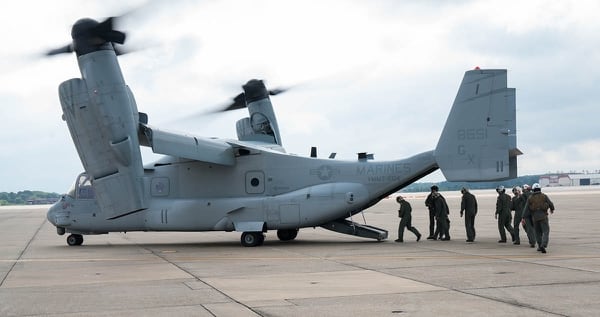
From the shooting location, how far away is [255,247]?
2073 cm

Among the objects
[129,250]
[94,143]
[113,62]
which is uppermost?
[113,62]

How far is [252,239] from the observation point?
68.5 feet

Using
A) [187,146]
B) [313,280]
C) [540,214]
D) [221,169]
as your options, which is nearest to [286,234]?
[221,169]

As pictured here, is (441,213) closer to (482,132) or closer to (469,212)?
(469,212)

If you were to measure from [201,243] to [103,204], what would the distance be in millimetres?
4541

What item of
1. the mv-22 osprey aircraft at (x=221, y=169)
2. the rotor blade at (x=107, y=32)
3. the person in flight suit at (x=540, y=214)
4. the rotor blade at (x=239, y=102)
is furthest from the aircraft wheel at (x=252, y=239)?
the person in flight suit at (x=540, y=214)

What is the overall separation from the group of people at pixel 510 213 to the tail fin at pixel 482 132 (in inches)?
33.0

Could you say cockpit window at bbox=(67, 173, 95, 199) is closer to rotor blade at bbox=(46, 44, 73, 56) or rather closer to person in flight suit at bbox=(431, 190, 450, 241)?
rotor blade at bbox=(46, 44, 73, 56)

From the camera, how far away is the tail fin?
1908 centimetres

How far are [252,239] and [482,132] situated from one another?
751cm

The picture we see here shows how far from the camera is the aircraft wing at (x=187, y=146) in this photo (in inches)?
784

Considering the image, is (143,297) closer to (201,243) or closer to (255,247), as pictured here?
(255,247)

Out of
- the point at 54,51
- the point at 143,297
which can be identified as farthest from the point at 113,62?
the point at 143,297

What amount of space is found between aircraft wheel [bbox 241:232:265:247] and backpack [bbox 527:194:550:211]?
8.13m
